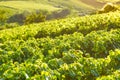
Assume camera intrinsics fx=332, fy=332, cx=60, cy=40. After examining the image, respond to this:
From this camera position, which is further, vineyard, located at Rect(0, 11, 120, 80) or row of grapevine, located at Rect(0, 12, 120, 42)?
row of grapevine, located at Rect(0, 12, 120, 42)

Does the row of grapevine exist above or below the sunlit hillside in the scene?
below

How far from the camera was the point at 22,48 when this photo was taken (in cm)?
1672

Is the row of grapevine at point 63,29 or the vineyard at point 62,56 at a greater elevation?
the vineyard at point 62,56

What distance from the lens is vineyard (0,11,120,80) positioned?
1211cm

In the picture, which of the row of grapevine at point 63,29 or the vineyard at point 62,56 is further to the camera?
the row of grapevine at point 63,29

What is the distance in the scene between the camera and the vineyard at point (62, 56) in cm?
1211

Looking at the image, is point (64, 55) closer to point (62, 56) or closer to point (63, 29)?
point (62, 56)

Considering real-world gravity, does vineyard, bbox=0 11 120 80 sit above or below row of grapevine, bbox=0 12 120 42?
above

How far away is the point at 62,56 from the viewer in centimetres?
1661

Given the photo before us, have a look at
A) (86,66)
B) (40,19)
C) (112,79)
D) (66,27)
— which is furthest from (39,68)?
(40,19)

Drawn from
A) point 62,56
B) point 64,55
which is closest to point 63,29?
point 62,56

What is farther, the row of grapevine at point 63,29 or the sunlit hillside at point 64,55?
the row of grapevine at point 63,29

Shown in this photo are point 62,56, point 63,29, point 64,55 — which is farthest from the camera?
point 63,29

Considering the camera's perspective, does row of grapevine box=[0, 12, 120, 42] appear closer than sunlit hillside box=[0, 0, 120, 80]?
No
